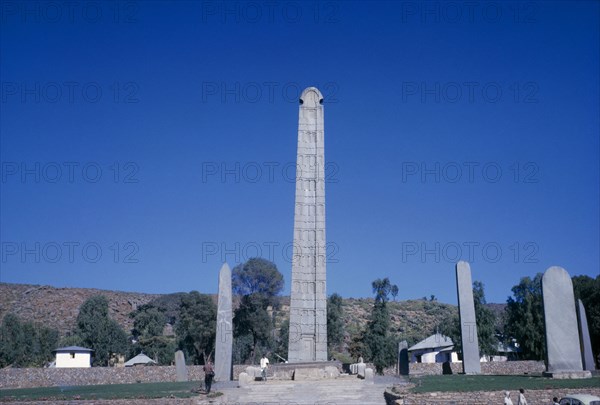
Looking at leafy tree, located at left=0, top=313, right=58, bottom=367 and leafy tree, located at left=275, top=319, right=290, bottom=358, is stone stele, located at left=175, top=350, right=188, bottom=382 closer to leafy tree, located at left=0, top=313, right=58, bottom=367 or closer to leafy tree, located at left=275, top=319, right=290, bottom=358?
leafy tree, located at left=0, top=313, right=58, bottom=367

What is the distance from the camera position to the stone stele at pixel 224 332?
30.4m

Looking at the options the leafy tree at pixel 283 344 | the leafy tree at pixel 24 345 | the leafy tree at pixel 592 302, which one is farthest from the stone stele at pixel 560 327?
the leafy tree at pixel 24 345

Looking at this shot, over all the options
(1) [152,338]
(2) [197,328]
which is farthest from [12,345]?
(1) [152,338]

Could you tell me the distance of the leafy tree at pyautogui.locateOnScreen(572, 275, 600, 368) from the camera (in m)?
40.9

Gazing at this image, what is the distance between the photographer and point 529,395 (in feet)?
58.8

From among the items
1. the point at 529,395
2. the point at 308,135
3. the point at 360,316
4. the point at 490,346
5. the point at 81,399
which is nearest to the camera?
the point at 529,395

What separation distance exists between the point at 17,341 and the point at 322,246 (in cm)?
3386

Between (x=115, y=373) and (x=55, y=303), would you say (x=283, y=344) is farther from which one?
(x=55, y=303)

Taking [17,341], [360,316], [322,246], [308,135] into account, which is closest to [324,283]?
[322,246]

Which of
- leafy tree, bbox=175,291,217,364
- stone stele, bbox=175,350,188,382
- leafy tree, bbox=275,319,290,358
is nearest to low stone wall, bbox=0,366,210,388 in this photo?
stone stele, bbox=175,350,188,382

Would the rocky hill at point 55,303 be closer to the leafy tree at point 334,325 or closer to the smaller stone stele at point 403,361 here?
the leafy tree at point 334,325

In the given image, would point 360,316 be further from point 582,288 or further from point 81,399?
point 81,399

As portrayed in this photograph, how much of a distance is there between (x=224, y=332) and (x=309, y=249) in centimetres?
784

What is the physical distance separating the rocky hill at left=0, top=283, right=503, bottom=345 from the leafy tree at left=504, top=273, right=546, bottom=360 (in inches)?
1029
